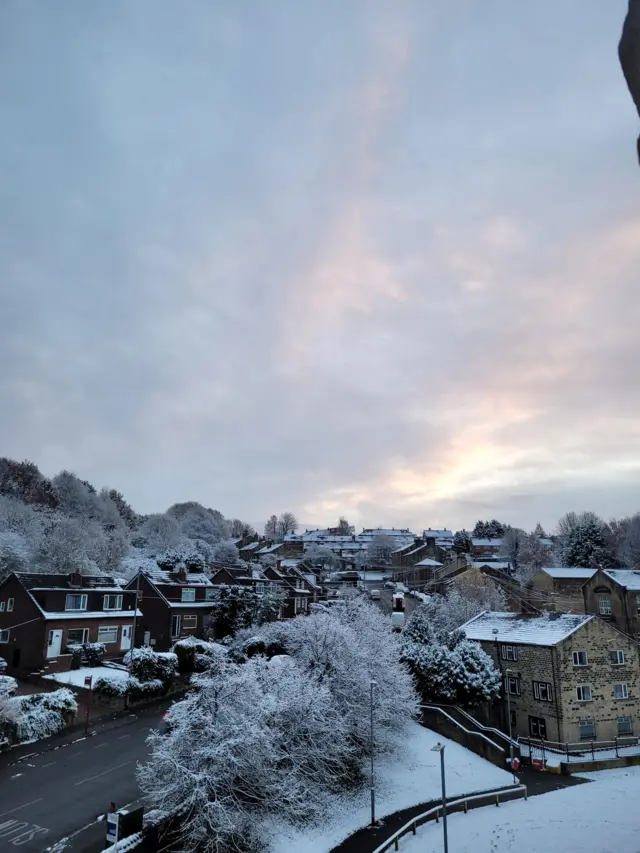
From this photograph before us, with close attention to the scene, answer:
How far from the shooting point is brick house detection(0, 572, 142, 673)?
4427 cm

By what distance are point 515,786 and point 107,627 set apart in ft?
117

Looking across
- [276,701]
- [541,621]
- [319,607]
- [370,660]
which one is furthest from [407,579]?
[276,701]

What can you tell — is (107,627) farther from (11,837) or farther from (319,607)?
(11,837)

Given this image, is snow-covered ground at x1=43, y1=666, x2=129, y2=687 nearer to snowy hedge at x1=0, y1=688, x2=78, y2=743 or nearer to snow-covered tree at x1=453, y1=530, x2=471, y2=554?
snowy hedge at x1=0, y1=688, x2=78, y2=743

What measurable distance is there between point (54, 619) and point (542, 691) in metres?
37.6

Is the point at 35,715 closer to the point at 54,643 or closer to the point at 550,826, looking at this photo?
the point at 54,643

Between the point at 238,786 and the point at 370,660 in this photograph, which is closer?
the point at 238,786

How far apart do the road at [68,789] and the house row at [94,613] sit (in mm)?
12521

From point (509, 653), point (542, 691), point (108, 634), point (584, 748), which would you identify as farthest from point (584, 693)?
point (108, 634)

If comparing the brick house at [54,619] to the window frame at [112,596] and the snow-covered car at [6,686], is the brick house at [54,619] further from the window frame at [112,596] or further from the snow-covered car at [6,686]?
the snow-covered car at [6,686]

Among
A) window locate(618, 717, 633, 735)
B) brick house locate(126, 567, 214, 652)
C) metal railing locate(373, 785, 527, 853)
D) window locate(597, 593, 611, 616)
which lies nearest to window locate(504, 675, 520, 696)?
window locate(618, 717, 633, 735)

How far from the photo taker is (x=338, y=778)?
30422mm

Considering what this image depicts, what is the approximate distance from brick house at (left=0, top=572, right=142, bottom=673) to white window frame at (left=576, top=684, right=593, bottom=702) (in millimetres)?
37746

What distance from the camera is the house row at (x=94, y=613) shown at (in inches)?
1758
